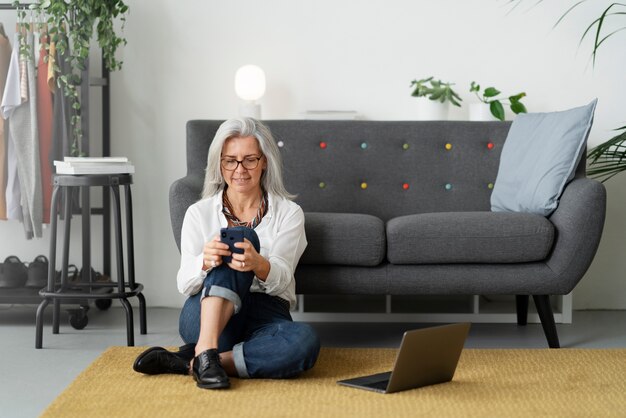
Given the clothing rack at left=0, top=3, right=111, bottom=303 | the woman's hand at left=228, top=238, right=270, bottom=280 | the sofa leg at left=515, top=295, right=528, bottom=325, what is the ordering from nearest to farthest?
the woman's hand at left=228, top=238, right=270, bottom=280, the sofa leg at left=515, top=295, right=528, bottom=325, the clothing rack at left=0, top=3, right=111, bottom=303

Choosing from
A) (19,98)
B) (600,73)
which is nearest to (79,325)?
(19,98)

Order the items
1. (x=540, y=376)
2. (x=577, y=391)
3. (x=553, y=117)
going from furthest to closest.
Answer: (x=553, y=117) → (x=540, y=376) → (x=577, y=391)

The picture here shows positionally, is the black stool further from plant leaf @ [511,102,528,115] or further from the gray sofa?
plant leaf @ [511,102,528,115]

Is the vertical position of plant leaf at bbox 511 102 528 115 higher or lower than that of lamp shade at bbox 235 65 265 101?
lower

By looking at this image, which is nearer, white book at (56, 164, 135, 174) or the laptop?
the laptop

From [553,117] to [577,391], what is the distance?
50.7 inches

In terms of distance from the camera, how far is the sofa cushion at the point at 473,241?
10.1ft

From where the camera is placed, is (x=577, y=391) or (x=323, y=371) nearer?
(x=577, y=391)

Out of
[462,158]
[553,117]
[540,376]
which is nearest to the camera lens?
[540,376]

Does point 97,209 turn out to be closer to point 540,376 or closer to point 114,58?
point 114,58

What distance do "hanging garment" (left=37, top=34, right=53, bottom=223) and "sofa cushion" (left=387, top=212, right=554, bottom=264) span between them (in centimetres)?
166

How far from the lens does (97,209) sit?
4105 millimetres

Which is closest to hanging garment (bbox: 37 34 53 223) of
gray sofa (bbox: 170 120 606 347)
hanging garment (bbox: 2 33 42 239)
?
hanging garment (bbox: 2 33 42 239)

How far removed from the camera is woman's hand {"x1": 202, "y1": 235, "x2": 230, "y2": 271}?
2.52 metres
